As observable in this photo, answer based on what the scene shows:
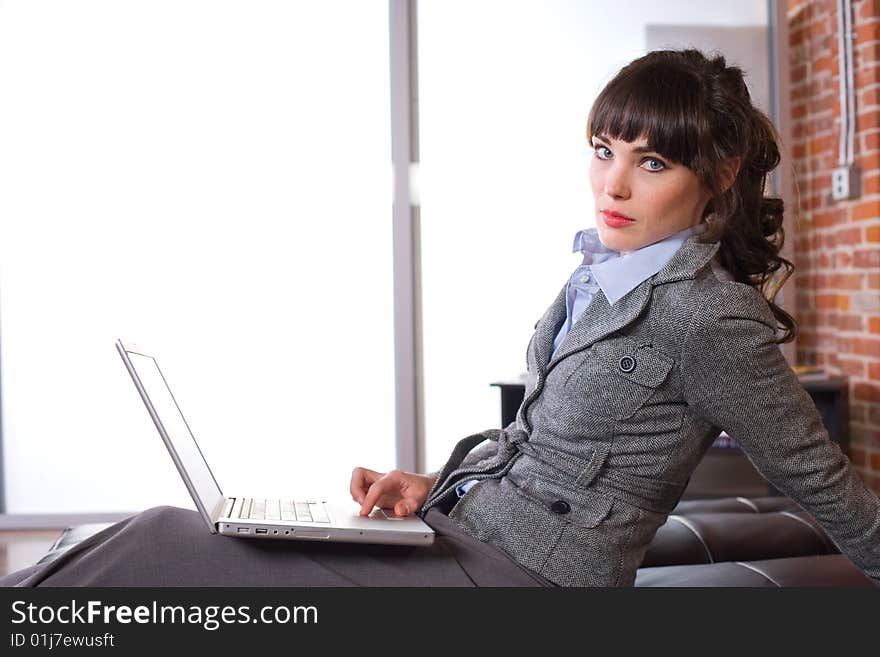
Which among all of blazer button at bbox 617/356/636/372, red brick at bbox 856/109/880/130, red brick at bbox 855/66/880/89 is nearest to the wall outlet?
red brick at bbox 856/109/880/130

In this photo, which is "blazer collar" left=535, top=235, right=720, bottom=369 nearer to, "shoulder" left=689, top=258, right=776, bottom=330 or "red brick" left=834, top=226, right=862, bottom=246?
"shoulder" left=689, top=258, right=776, bottom=330

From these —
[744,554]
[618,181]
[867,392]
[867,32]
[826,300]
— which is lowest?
[744,554]

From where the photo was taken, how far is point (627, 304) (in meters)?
1.28

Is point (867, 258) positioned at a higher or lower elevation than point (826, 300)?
higher

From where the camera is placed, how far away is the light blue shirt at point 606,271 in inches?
51.6

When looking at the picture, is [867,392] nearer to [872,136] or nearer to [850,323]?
[850,323]

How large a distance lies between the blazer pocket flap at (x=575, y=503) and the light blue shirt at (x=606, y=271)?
15cm

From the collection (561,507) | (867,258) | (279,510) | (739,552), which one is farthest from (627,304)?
(867,258)

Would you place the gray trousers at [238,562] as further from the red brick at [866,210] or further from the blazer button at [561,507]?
the red brick at [866,210]

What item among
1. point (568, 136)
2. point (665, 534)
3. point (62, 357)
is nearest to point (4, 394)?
point (62, 357)

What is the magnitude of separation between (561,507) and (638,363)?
0.21 m

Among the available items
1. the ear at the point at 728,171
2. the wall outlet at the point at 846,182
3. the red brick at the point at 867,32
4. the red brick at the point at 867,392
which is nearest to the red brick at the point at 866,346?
the red brick at the point at 867,392

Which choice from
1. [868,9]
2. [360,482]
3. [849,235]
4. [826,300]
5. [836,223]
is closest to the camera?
[360,482]
